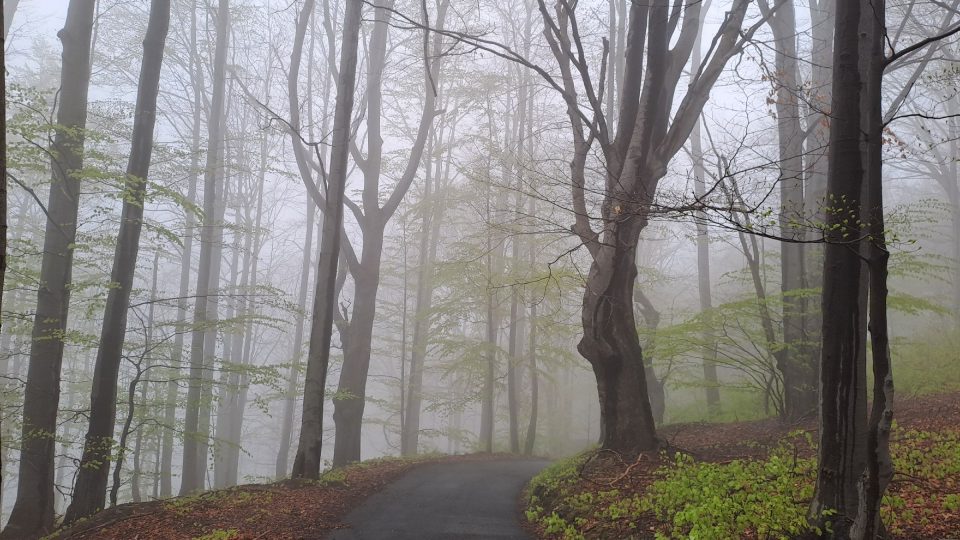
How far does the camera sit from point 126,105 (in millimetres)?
12961

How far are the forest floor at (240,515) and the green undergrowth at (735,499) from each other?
8.05 ft

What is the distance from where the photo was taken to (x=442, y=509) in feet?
23.1

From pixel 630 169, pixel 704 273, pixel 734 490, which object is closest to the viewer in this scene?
pixel 734 490

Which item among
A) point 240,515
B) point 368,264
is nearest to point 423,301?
point 368,264

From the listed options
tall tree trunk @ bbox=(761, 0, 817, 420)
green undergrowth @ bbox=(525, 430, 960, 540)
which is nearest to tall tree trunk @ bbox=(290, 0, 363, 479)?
green undergrowth @ bbox=(525, 430, 960, 540)

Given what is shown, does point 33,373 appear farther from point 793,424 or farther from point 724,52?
point 793,424

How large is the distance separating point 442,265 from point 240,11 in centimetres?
888

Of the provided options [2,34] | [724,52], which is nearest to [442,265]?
[724,52]

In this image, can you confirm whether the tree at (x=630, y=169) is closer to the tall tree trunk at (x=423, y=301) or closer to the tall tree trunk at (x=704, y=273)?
the tall tree trunk at (x=704, y=273)

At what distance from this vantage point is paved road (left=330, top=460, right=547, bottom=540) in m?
5.90

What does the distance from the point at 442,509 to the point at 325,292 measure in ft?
11.8

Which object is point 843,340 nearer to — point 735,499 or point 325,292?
point 735,499

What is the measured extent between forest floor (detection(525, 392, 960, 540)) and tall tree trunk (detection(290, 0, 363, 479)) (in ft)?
10.7

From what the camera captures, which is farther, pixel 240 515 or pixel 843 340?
pixel 240 515
